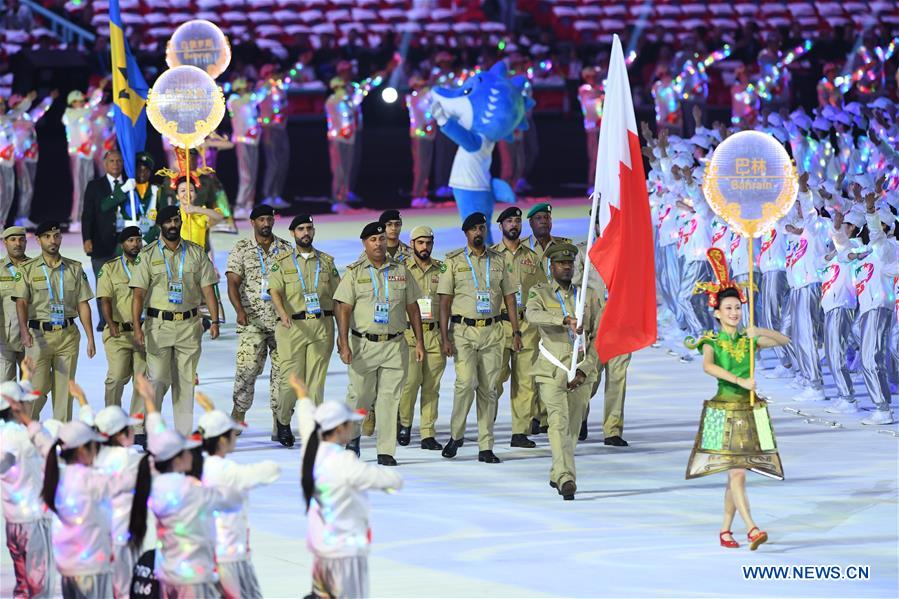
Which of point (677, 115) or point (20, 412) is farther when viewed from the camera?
point (677, 115)

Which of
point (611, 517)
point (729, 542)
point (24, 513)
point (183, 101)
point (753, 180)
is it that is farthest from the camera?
point (183, 101)

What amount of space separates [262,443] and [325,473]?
217 inches

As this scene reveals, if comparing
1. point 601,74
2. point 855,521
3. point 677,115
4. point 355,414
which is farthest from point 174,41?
point 601,74

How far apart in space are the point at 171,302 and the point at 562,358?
9.42 ft

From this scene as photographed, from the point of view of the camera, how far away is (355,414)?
934 centimetres

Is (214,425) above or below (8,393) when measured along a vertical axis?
above

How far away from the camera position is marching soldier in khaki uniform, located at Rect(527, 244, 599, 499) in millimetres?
13062

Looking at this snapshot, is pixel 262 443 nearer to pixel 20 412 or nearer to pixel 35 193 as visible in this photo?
→ pixel 20 412

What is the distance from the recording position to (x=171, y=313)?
560 inches

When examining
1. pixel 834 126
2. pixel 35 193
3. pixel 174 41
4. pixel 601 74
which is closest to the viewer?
pixel 174 41

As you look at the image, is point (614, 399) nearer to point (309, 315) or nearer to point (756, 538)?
point (309, 315)

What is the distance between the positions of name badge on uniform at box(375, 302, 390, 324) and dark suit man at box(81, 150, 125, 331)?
3.82 metres

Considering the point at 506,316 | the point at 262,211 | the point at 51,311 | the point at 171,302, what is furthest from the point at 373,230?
the point at 51,311

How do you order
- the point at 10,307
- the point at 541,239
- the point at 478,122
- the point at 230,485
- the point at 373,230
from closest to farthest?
the point at 230,485
the point at 373,230
the point at 10,307
the point at 541,239
the point at 478,122
